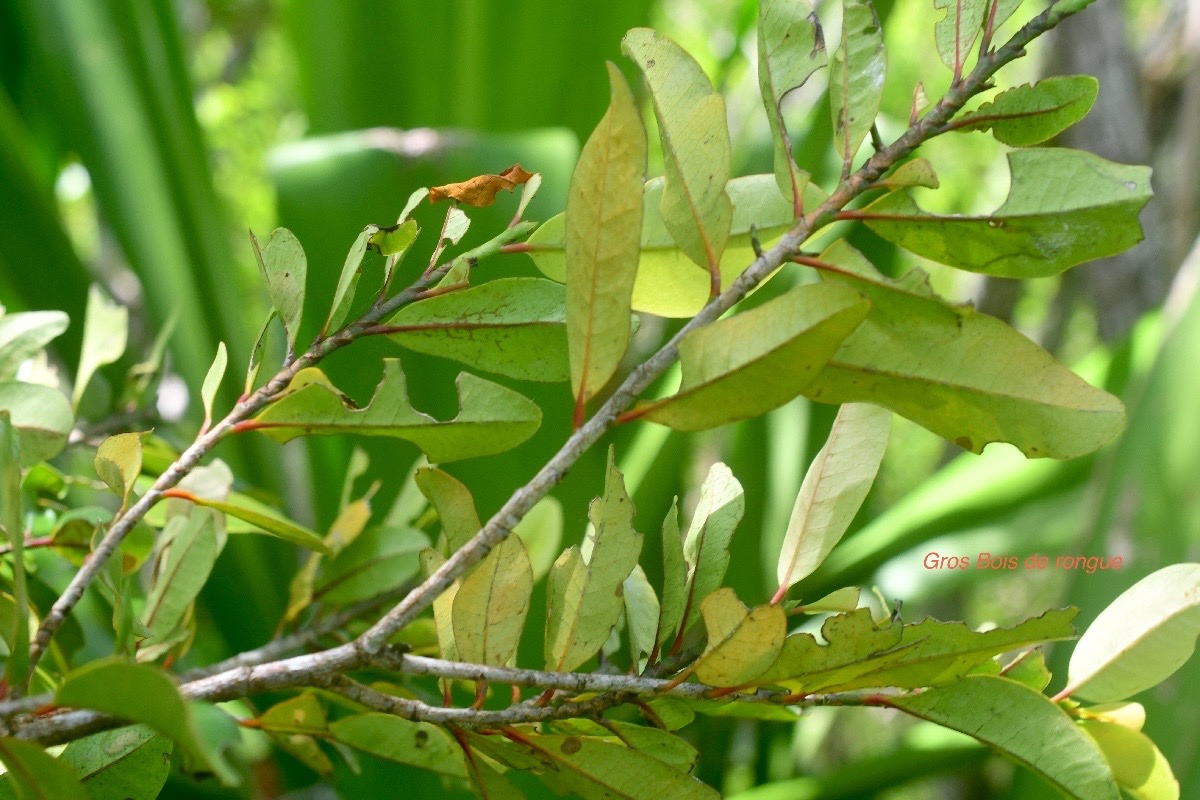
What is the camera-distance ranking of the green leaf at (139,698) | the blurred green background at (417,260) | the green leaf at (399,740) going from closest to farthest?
the green leaf at (139,698) → the green leaf at (399,740) → the blurred green background at (417,260)

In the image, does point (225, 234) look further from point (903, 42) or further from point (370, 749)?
point (903, 42)

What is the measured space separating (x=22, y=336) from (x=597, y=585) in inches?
7.3

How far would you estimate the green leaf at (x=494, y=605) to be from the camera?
0.20 m

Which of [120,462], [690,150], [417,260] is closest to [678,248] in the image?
[690,150]

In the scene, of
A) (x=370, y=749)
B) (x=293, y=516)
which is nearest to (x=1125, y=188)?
(x=370, y=749)

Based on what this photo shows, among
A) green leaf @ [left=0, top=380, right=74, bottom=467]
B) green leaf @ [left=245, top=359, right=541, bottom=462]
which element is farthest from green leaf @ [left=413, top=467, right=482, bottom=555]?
green leaf @ [left=0, top=380, right=74, bottom=467]

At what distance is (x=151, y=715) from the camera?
0.46 ft

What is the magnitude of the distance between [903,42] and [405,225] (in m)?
2.01

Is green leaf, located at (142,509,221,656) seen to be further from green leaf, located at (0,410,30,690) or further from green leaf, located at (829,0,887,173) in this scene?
green leaf, located at (829,0,887,173)

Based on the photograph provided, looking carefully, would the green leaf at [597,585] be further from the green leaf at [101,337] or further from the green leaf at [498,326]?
the green leaf at [101,337]

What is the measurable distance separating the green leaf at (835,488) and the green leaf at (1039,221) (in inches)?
1.7

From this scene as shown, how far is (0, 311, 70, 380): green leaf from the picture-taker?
0.91 feet

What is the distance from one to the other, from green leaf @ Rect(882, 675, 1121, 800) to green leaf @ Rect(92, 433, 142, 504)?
165mm

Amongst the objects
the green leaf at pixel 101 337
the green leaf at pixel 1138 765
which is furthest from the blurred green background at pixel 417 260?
the green leaf at pixel 1138 765
